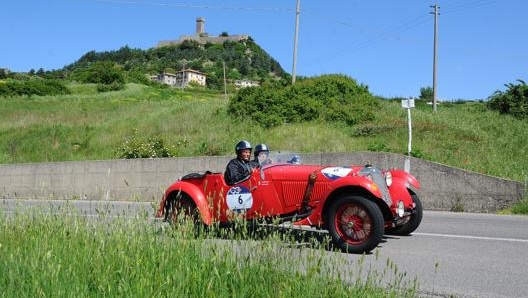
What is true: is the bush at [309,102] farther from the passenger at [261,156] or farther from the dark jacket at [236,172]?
the dark jacket at [236,172]

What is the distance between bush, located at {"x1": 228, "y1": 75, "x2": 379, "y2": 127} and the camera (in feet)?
77.3

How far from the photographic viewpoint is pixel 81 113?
34.1 meters

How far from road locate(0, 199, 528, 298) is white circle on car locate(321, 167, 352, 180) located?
1153mm

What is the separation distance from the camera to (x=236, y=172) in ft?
28.0

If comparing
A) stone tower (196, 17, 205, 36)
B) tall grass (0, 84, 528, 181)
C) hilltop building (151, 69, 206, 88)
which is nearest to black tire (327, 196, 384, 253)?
tall grass (0, 84, 528, 181)

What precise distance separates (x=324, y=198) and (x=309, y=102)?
17.2 metres

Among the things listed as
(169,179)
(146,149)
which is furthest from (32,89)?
(169,179)

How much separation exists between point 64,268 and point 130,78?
69.4 meters

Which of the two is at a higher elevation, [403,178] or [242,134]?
[242,134]

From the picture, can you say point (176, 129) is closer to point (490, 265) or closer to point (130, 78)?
point (490, 265)

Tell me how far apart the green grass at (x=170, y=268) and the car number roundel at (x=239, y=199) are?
A: 10.9ft

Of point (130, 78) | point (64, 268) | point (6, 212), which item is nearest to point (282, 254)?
Result: point (64, 268)

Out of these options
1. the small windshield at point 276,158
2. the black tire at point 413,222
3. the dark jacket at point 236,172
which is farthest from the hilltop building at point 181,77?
the black tire at point 413,222

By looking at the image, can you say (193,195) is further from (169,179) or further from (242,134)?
(242,134)
